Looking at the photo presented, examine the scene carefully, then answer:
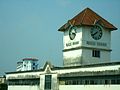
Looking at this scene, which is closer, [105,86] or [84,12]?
[105,86]

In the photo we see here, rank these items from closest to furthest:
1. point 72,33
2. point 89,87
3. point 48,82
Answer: point 89,87 < point 48,82 < point 72,33

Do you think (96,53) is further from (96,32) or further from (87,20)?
(87,20)

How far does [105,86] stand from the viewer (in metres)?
35.5

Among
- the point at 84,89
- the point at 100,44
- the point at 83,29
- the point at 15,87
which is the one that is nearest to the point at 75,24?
the point at 83,29

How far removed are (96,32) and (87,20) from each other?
6.70 ft

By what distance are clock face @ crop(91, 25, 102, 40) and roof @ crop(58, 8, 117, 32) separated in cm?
72

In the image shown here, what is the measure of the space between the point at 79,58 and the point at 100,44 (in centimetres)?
379

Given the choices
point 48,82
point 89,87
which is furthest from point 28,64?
point 89,87

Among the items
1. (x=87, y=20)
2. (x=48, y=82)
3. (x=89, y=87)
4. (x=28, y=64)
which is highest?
(x=87, y=20)

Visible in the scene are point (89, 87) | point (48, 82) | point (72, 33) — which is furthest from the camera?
point (72, 33)

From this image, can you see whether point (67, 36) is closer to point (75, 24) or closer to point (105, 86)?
point (75, 24)

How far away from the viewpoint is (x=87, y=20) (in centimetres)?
4581

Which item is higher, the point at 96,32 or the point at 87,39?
the point at 96,32

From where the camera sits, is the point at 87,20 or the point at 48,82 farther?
the point at 48,82
